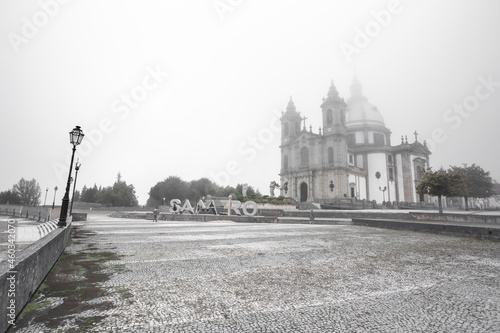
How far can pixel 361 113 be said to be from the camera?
2515 inches

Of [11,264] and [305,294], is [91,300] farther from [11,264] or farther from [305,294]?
[305,294]

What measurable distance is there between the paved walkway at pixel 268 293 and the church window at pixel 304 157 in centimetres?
5139

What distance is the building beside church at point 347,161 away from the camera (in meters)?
52.0

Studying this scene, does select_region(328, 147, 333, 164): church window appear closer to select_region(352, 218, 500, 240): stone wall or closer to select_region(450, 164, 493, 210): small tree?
select_region(450, 164, 493, 210): small tree

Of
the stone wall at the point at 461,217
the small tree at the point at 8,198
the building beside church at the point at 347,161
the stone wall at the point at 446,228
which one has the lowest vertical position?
the stone wall at the point at 446,228

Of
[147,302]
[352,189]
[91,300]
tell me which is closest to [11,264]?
[91,300]

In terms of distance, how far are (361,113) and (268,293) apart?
67.6m

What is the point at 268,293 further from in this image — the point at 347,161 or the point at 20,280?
the point at 347,161

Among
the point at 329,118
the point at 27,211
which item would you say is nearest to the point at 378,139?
the point at 329,118

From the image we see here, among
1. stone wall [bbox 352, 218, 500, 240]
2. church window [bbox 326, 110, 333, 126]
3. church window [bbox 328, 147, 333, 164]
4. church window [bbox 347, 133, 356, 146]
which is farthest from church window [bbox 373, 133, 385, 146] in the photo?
stone wall [bbox 352, 218, 500, 240]

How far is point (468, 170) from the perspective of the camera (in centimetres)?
4850

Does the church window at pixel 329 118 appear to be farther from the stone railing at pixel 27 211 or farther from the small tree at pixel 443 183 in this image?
the stone railing at pixel 27 211

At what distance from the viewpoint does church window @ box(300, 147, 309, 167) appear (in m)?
57.7

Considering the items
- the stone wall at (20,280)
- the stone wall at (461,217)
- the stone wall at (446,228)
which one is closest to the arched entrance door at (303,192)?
the stone wall at (461,217)
